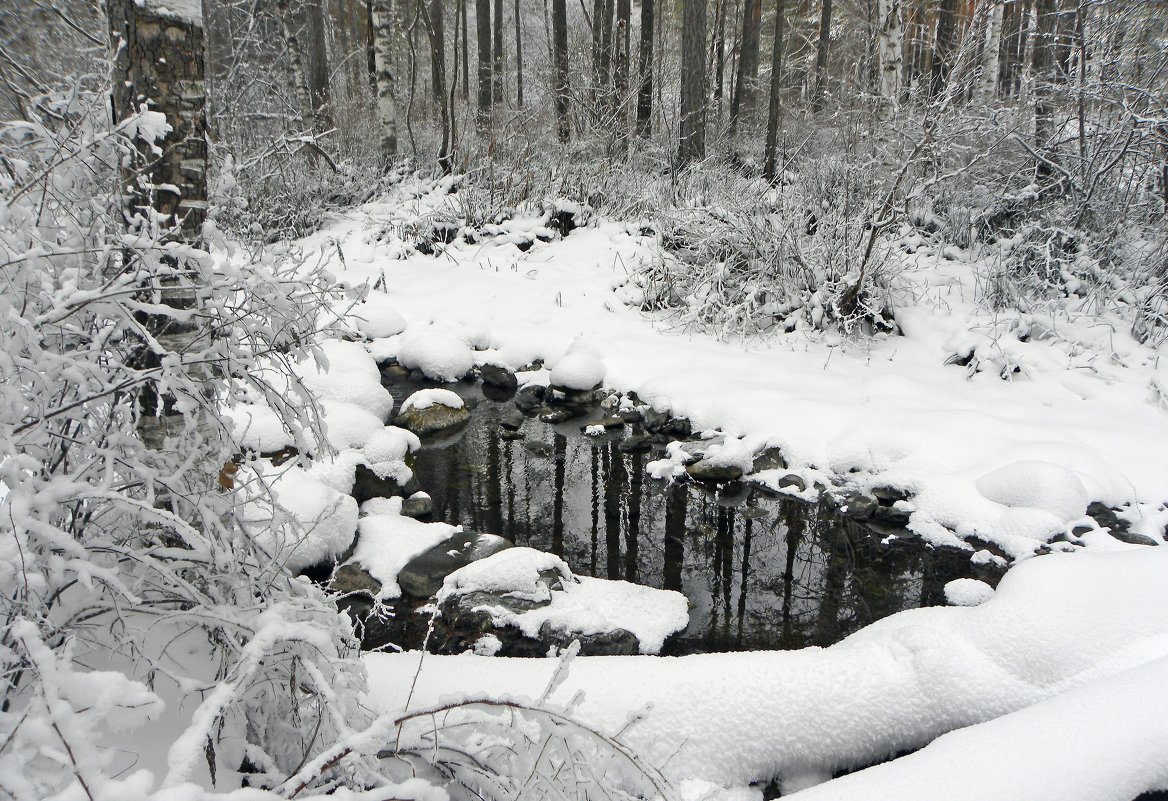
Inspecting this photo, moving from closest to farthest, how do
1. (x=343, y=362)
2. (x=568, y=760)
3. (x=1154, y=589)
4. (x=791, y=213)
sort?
(x=568, y=760) → (x=1154, y=589) → (x=343, y=362) → (x=791, y=213)

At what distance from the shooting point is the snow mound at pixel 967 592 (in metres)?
3.75

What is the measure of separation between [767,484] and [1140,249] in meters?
4.51

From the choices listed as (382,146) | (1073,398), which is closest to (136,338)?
(1073,398)

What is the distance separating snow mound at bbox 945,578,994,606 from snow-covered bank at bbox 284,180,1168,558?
478 mm

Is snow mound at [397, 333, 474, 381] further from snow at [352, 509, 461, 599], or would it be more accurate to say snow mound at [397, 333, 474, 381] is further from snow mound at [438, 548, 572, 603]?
snow mound at [438, 548, 572, 603]

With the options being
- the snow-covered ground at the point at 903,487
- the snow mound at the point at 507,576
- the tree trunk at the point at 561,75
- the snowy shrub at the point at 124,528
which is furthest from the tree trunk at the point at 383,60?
the snowy shrub at the point at 124,528

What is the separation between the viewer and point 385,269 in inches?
344

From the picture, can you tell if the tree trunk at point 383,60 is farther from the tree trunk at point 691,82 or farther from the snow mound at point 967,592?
the snow mound at point 967,592

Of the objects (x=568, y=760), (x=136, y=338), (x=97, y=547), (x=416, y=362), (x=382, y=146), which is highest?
(x=382, y=146)

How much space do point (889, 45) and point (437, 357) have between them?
7.27m

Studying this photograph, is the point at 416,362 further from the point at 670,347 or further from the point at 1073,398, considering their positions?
the point at 1073,398

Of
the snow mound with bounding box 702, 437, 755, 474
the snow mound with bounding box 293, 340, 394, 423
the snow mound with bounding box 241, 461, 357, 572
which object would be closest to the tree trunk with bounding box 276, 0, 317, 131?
the snow mound with bounding box 293, 340, 394, 423

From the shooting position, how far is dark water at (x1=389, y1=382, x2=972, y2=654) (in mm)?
3820

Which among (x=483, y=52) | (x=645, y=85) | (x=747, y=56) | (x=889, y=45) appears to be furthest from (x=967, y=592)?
(x=483, y=52)
